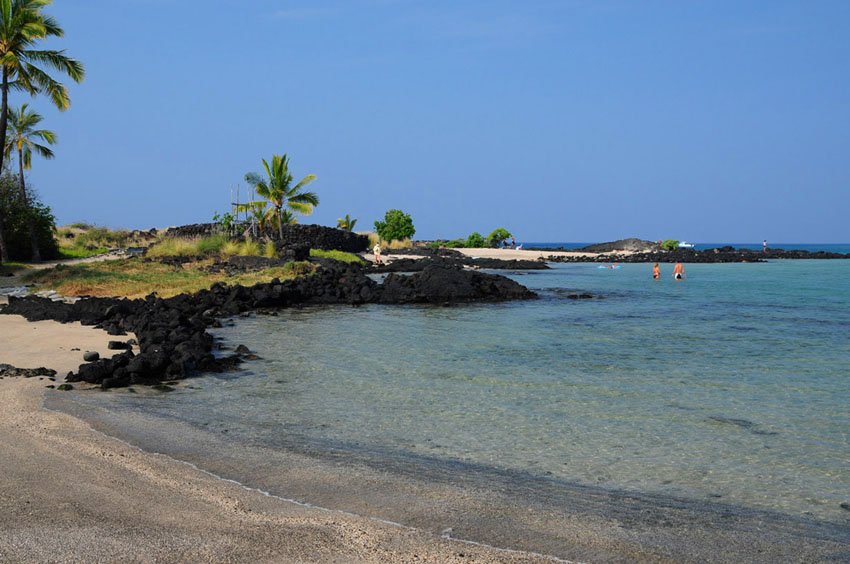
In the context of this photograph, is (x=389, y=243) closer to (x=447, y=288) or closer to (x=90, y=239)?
(x=90, y=239)

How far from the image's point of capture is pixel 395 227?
71.1m

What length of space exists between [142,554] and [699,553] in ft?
11.1

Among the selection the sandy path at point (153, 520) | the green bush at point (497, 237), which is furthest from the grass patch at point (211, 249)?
the green bush at point (497, 237)

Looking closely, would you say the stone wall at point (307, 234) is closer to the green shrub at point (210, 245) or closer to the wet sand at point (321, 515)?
the green shrub at point (210, 245)

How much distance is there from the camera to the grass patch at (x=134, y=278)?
21859 mm

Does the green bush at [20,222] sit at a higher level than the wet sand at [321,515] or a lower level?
higher

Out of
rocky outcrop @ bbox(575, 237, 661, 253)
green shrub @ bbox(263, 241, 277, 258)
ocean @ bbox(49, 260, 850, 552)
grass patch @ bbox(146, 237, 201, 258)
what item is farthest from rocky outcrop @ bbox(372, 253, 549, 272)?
rocky outcrop @ bbox(575, 237, 661, 253)

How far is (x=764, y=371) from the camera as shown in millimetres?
12320

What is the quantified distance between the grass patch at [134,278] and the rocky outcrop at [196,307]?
1.70 meters

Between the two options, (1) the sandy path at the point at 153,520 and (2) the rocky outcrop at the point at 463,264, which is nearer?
(1) the sandy path at the point at 153,520

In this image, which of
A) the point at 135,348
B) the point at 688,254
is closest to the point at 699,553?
the point at 135,348

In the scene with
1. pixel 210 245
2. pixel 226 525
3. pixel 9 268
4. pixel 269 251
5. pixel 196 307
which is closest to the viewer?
pixel 226 525

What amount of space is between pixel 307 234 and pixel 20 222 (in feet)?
73.2

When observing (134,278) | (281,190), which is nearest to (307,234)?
(281,190)
